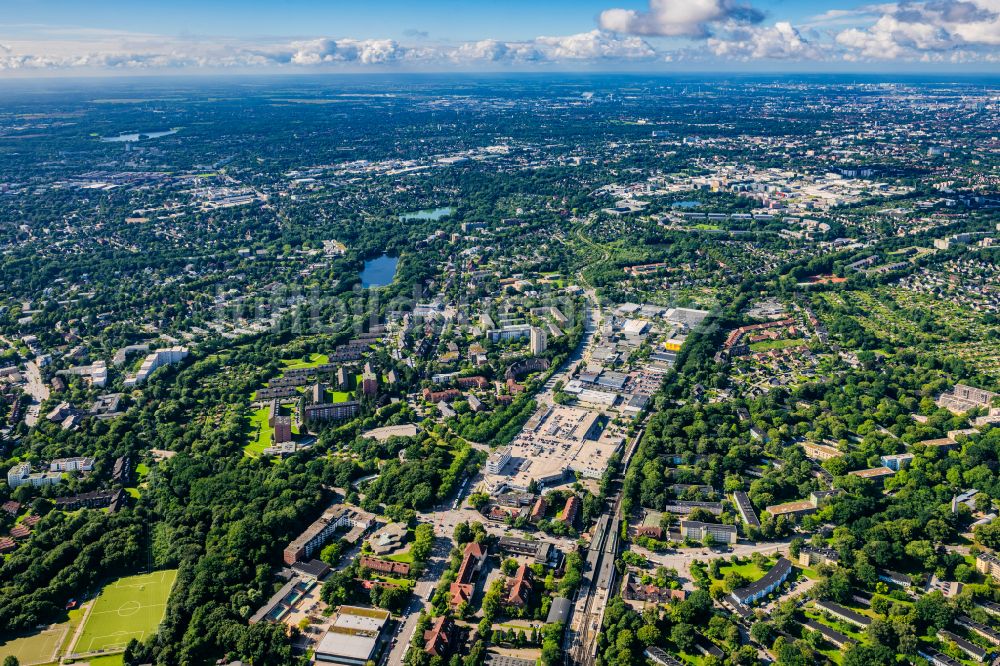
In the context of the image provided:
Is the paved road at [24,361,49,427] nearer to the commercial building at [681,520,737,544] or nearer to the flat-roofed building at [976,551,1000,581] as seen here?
the commercial building at [681,520,737,544]

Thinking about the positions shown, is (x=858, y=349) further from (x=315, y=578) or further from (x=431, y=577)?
(x=315, y=578)

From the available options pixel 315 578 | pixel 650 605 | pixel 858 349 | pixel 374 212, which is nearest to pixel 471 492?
pixel 315 578

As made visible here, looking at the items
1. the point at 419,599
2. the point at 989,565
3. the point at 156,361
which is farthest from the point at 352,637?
the point at 156,361

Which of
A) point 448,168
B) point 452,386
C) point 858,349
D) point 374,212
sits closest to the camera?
point 452,386

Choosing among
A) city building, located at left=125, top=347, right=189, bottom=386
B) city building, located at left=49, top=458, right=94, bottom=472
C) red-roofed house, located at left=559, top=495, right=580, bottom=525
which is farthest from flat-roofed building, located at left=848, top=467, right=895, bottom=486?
city building, located at left=125, top=347, right=189, bottom=386

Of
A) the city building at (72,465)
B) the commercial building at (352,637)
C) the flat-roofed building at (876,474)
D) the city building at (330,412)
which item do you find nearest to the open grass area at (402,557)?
the commercial building at (352,637)

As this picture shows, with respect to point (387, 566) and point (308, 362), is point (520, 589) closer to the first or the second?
point (387, 566)
